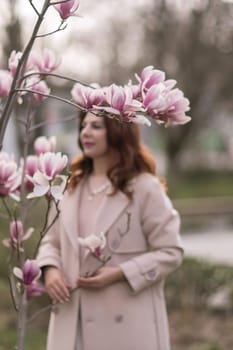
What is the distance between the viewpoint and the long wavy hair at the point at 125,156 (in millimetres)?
3168

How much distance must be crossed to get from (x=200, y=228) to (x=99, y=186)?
451 inches

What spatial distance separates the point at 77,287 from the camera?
295cm

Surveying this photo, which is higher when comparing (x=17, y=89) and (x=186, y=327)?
(x=17, y=89)

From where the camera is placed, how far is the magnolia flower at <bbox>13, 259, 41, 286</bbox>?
2.39 meters

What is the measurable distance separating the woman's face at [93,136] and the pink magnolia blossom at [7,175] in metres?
0.69

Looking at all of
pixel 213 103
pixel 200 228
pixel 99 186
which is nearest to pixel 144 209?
pixel 99 186

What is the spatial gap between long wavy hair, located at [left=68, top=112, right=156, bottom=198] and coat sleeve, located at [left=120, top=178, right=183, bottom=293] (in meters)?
0.08

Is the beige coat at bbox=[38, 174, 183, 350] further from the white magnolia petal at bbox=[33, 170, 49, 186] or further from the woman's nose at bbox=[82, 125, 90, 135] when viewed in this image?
the white magnolia petal at bbox=[33, 170, 49, 186]

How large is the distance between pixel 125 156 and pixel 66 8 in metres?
1.21

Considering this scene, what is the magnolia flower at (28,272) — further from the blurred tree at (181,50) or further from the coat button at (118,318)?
the blurred tree at (181,50)

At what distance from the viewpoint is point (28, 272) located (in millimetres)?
2395

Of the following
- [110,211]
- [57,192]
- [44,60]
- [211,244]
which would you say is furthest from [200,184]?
[57,192]

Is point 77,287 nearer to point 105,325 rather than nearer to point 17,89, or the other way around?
point 105,325

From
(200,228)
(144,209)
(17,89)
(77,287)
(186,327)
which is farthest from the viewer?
(200,228)
